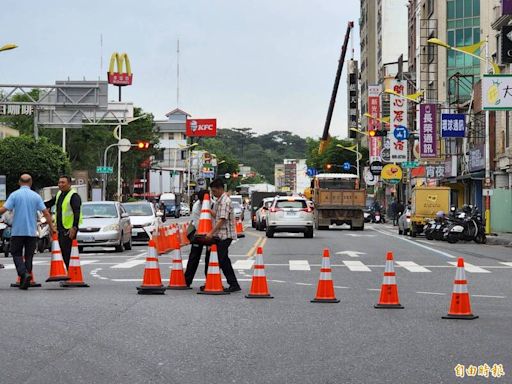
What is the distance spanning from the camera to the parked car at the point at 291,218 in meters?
44.0

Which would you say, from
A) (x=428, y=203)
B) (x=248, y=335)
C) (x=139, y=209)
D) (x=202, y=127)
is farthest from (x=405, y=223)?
(x=202, y=127)

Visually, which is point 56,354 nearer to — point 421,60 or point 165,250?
point 165,250

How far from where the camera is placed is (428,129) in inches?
2736

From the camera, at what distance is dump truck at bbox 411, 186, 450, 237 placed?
159 feet

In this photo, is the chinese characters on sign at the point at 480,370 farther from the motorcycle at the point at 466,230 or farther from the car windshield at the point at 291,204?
the car windshield at the point at 291,204

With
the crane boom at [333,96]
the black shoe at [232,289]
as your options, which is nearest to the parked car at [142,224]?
the black shoe at [232,289]

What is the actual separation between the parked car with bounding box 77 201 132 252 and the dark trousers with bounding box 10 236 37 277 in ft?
44.3

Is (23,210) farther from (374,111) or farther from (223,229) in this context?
(374,111)

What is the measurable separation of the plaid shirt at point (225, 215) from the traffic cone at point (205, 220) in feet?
0.39

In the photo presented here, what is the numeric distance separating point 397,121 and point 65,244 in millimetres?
66987

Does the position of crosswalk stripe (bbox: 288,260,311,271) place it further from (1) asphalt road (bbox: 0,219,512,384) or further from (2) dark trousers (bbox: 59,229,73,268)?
(2) dark trousers (bbox: 59,229,73,268)

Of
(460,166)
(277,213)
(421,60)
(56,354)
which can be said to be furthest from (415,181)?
(56,354)

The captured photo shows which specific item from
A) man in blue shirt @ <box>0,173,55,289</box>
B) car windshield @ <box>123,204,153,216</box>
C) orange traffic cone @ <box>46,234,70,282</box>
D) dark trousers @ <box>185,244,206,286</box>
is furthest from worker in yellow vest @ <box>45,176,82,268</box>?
car windshield @ <box>123,204,153,216</box>

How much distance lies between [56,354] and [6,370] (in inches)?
38.4
